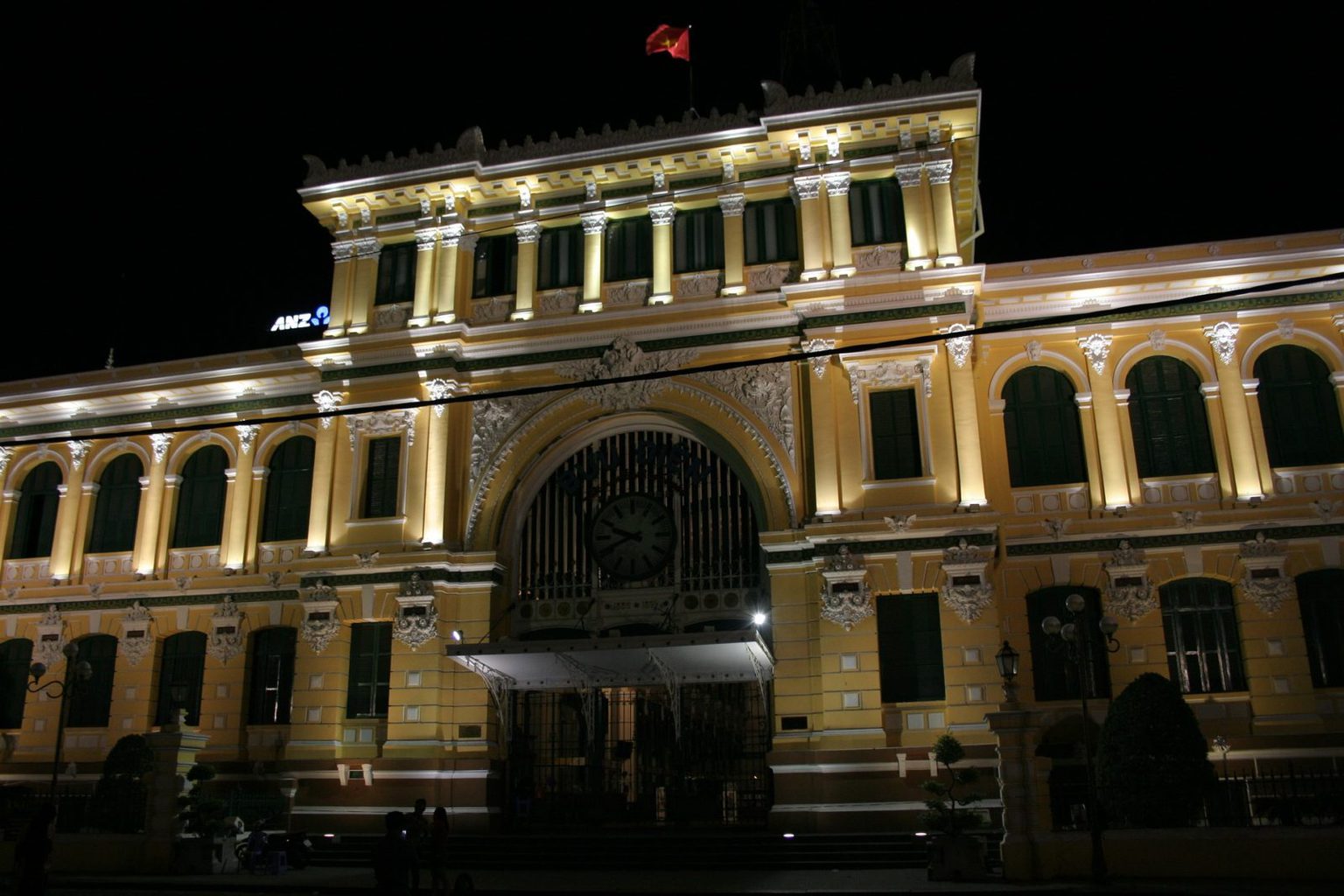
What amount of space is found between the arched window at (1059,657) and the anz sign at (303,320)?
77.5ft

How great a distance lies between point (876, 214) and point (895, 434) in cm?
594

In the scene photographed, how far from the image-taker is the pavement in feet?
59.9

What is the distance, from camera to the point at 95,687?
112ft

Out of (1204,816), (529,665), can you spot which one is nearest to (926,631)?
(1204,816)

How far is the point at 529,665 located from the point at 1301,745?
17.7 meters

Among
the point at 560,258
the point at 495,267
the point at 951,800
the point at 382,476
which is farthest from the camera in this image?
the point at 495,267

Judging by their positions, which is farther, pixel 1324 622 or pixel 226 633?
pixel 226 633

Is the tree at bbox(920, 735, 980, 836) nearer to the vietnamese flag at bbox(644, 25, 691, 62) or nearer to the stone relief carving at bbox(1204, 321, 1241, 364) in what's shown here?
the stone relief carving at bbox(1204, 321, 1241, 364)

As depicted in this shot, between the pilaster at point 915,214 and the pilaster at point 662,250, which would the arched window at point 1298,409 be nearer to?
the pilaster at point 915,214

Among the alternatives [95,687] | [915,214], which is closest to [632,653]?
[915,214]

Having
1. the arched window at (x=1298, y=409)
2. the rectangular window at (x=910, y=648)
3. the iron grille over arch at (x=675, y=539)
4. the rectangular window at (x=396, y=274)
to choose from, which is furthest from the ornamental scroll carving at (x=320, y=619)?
the arched window at (x=1298, y=409)

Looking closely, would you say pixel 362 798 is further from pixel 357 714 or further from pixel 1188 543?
pixel 1188 543

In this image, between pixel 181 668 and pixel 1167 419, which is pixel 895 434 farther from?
pixel 181 668

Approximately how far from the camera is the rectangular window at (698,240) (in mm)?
31031
